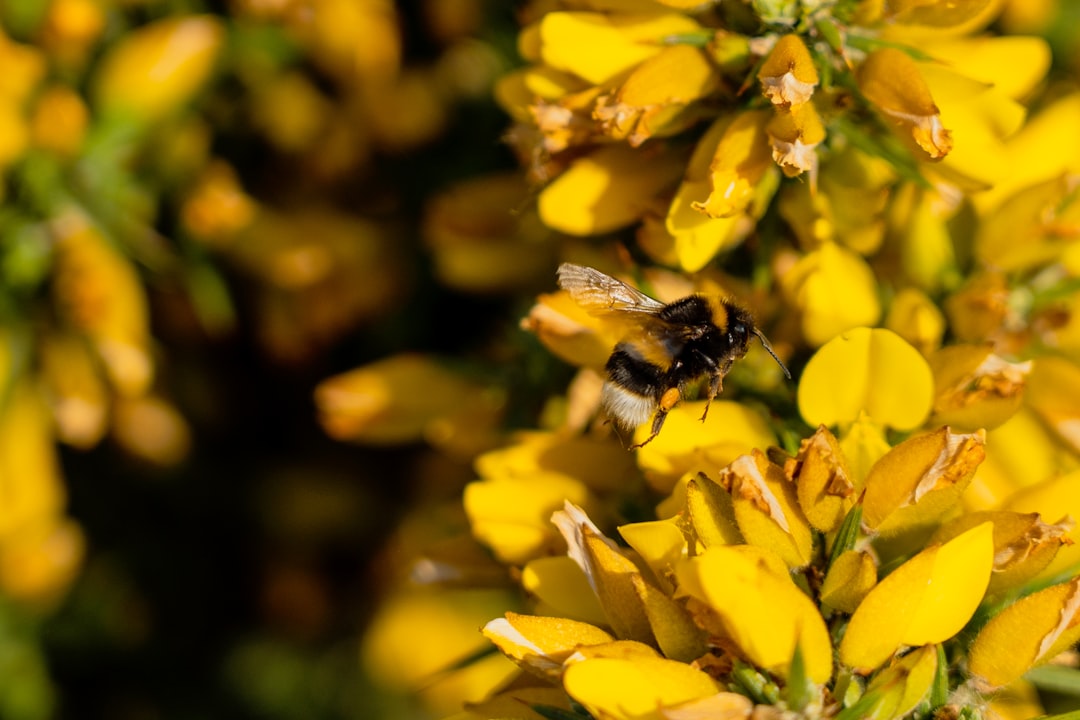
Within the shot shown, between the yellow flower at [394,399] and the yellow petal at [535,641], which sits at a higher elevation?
the yellow petal at [535,641]

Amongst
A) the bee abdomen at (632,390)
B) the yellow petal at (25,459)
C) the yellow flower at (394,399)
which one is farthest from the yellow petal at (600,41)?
the yellow petal at (25,459)

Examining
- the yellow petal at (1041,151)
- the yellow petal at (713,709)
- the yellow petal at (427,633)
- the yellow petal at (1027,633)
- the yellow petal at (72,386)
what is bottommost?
the yellow petal at (427,633)

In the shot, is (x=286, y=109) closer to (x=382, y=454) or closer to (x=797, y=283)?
(x=382, y=454)

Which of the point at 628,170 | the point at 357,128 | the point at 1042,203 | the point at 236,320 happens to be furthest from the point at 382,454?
the point at 1042,203

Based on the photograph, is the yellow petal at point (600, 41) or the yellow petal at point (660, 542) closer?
the yellow petal at point (660, 542)

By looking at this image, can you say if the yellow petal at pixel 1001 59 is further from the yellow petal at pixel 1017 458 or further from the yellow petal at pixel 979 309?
the yellow petal at pixel 1017 458

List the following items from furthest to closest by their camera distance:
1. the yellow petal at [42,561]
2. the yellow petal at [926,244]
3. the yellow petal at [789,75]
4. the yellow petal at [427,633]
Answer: the yellow petal at [427,633], the yellow petal at [42,561], the yellow petal at [926,244], the yellow petal at [789,75]
